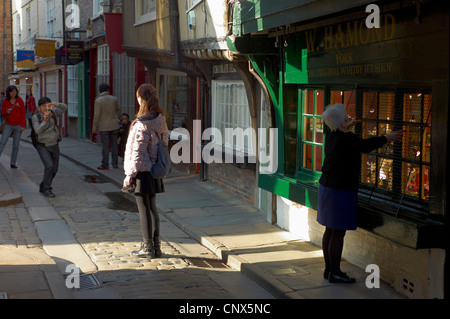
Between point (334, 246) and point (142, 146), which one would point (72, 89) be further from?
point (334, 246)

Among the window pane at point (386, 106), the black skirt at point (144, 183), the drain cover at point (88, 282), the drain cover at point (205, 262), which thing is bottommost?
the drain cover at point (205, 262)

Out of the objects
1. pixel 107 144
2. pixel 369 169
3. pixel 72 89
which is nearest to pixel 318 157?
pixel 369 169

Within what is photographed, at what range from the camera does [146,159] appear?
255 inches

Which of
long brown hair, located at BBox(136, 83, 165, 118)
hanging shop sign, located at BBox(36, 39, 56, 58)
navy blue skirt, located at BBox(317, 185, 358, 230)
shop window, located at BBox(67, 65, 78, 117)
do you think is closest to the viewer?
navy blue skirt, located at BBox(317, 185, 358, 230)

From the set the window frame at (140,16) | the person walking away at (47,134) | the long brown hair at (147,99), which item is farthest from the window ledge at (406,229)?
the window frame at (140,16)

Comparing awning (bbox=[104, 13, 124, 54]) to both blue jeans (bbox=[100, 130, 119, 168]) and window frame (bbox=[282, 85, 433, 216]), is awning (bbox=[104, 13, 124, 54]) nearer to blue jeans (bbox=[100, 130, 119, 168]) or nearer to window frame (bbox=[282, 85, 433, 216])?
blue jeans (bbox=[100, 130, 119, 168])

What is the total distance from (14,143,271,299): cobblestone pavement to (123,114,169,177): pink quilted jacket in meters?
1.04

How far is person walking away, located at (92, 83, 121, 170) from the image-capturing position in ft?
44.9

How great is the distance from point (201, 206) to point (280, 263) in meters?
3.23

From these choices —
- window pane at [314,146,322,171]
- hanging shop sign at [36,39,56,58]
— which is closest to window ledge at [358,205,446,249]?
window pane at [314,146,322,171]

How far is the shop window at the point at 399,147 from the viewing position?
5.20 metres

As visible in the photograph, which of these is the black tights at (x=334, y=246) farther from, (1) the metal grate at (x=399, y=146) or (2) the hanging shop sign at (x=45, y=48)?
(2) the hanging shop sign at (x=45, y=48)

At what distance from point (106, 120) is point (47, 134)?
3.91m

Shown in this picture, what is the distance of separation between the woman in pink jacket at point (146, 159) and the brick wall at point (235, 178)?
3.06 m
